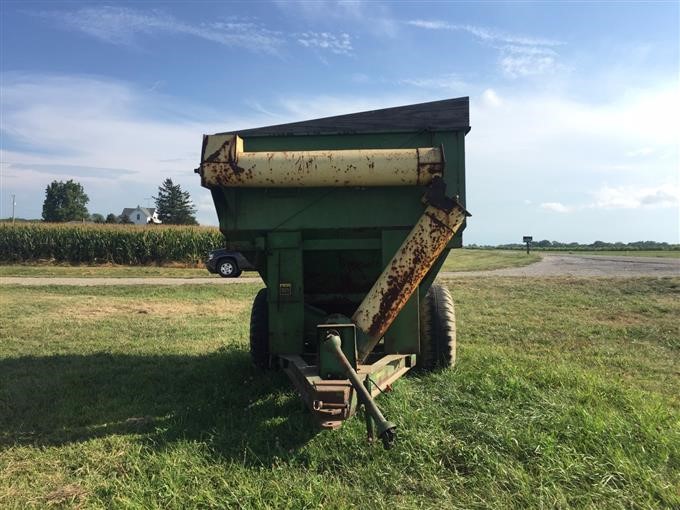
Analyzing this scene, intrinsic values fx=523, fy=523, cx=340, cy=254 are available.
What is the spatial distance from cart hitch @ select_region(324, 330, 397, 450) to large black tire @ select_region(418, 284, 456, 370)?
6.56 ft

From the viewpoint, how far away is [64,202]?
8225 cm

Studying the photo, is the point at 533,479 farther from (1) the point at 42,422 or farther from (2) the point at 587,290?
(2) the point at 587,290

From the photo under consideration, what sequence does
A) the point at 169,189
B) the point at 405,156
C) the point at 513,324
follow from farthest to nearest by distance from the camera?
the point at 169,189 → the point at 513,324 → the point at 405,156

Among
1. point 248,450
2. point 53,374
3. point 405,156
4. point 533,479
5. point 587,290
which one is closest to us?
point 533,479

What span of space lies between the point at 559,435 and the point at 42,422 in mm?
3933

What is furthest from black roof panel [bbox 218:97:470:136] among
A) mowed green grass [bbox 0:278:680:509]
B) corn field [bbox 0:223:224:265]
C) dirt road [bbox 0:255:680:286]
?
corn field [bbox 0:223:224:265]

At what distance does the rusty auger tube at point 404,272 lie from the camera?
12.8ft

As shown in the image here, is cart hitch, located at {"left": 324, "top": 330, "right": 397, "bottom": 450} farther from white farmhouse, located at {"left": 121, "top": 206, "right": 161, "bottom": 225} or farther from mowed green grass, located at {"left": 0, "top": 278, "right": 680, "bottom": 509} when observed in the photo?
white farmhouse, located at {"left": 121, "top": 206, "right": 161, "bottom": 225}

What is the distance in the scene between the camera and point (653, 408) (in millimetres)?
4078

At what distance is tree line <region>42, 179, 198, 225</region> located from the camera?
7875cm

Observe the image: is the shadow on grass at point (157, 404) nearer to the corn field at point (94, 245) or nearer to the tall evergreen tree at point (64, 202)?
the corn field at point (94, 245)

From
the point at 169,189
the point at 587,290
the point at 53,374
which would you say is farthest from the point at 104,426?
the point at 169,189

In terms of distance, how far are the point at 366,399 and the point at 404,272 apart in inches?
45.4

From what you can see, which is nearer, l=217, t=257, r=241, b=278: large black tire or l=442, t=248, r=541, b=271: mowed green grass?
l=217, t=257, r=241, b=278: large black tire
